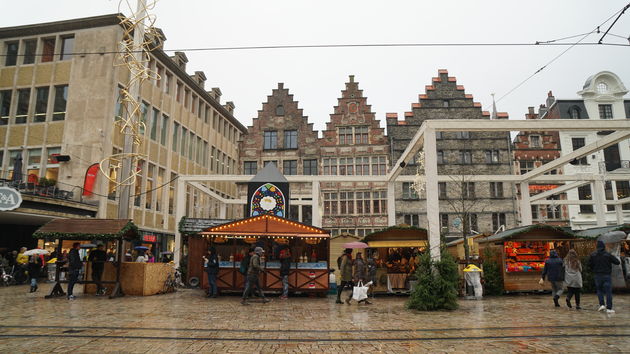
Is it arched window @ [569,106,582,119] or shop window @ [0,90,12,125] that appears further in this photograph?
arched window @ [569,106,582,119]

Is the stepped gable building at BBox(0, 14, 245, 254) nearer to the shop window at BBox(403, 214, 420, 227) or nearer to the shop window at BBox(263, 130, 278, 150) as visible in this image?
the shop window at BBox(263, 130, 278, 150)

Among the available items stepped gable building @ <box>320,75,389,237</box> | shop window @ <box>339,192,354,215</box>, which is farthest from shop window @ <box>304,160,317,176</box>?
shop window @ <box>339,192,354,215</box>

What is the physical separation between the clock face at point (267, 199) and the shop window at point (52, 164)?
1174 cm

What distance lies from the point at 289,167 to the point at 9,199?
21788mm

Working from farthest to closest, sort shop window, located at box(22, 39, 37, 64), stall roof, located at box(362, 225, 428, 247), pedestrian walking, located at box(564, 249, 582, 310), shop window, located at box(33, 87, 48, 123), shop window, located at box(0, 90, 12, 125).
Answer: shop window, located at box(22, 39, 37, 64) → shop window, located at box(0, 90, 12, 125) → shop window, located at box(33, 87, 48, 123) → stall roof, located at box(362, 225, 428, 247) → pedestrian walking, located at box(564, 249, 582, 310)

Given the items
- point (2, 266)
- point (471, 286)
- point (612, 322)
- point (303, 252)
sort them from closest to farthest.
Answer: point (612, 322) → point (471, 286) → point (303, 252) → point (2, 266)

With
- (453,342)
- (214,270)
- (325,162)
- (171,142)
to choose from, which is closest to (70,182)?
(171,142)

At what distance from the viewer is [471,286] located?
1450 centimetres

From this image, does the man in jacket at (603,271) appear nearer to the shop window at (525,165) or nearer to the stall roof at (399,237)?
the stall roof at (399,237)

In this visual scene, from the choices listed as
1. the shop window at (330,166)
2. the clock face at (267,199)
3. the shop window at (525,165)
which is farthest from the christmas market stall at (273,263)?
the shop window at (525,165)

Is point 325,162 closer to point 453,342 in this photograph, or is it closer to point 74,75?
point 74,75

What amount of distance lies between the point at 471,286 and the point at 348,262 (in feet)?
14.5

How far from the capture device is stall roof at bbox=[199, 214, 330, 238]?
1534 cm

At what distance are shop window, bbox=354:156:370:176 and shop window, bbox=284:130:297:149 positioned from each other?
5.31m
